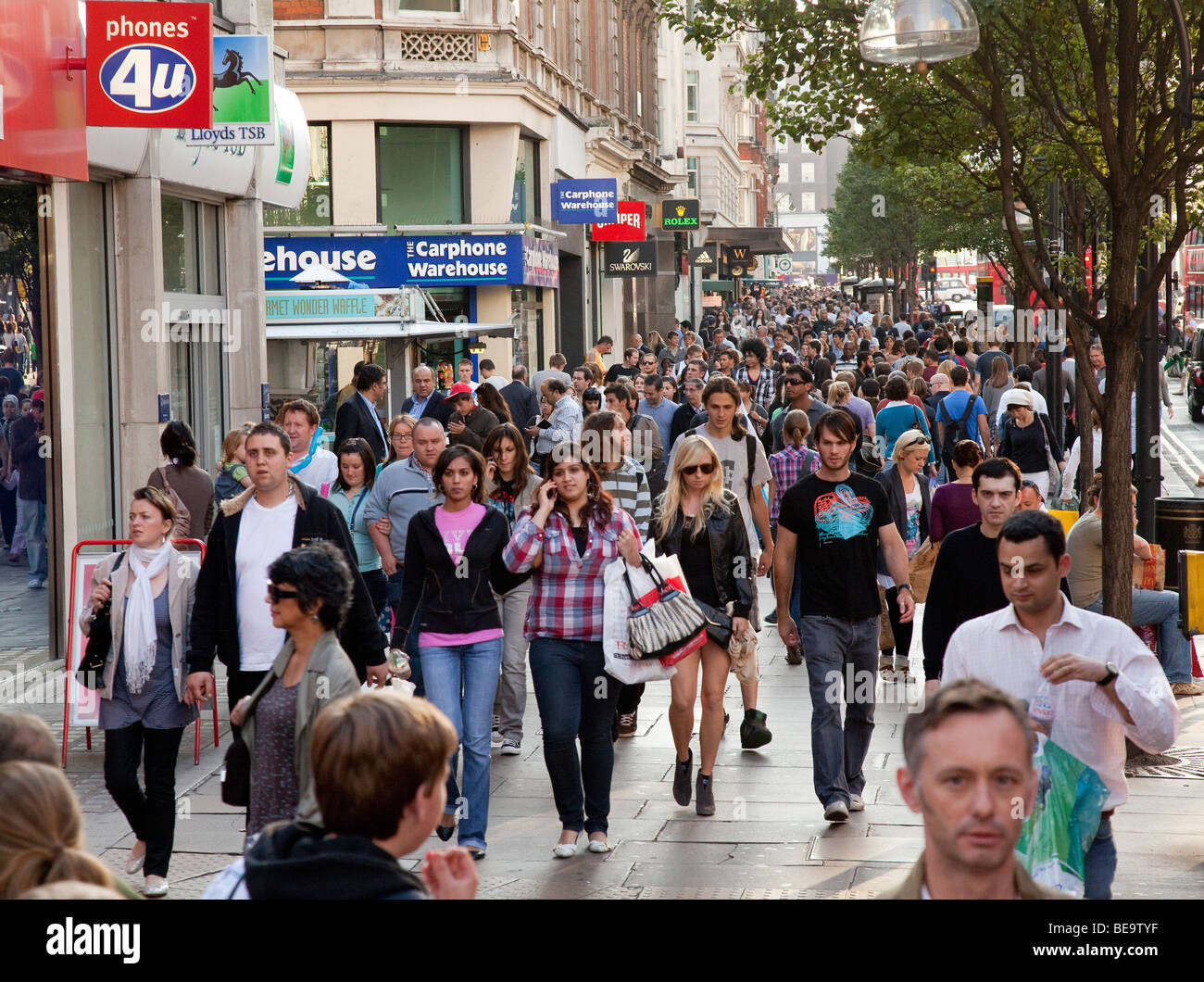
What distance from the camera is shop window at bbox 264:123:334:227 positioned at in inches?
1062

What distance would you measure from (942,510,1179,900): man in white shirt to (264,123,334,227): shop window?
23.5m

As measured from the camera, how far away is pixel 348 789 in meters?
2.96

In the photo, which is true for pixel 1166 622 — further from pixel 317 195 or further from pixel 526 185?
pixel 526 185

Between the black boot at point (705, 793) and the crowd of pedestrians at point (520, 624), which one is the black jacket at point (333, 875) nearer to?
the crowd of pedestrians at point (520, 624)

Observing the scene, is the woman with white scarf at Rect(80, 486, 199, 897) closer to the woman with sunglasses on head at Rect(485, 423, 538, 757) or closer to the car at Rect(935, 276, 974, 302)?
the woman with sunglasses on head at Rect(485, 423, 538, 757)

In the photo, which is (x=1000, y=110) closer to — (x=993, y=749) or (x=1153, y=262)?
(x=1153, y=262)

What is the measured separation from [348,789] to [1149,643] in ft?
26.6

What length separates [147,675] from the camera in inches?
258

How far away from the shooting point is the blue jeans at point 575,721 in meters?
7.04

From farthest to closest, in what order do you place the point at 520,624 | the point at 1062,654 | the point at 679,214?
1. the point at 679,214
2. the point at 520,624
3. the point at 1062,654

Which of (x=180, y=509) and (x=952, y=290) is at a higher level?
(x=952, y=290)

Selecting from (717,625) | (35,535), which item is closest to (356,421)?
(35,535)

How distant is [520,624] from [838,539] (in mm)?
2158
